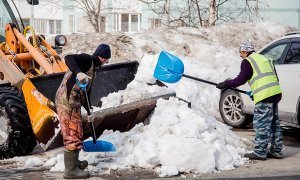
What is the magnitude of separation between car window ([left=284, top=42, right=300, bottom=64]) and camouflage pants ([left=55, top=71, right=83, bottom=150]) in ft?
14.9

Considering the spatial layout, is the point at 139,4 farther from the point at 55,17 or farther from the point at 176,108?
the point at 176,108

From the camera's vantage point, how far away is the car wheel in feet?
39.8

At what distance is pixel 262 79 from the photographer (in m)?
9.00

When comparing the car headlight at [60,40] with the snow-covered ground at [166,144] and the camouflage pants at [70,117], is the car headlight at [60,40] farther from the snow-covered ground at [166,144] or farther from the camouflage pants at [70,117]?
the camouflage pants at [70,117]

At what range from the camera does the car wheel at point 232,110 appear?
1214 centimetres

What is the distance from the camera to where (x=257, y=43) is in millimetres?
19609

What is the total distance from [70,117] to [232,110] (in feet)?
17.5

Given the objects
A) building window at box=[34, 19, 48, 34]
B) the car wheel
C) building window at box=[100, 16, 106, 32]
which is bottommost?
building window at box=[34, 19, 48, 34]

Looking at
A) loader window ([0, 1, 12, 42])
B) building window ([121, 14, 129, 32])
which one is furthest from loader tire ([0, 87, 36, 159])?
building window ([121, 14, 129, 32])

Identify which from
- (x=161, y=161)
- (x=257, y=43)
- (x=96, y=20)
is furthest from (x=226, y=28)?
(x=161, y=161)

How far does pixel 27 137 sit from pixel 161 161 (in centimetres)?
205

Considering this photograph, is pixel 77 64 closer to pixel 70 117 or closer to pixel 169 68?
pixel 70 117

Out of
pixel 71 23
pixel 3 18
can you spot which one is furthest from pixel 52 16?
pixel 3 18

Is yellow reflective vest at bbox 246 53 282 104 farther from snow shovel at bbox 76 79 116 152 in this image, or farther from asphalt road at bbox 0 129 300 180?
snow shovel at bbox 76 79 116 152
